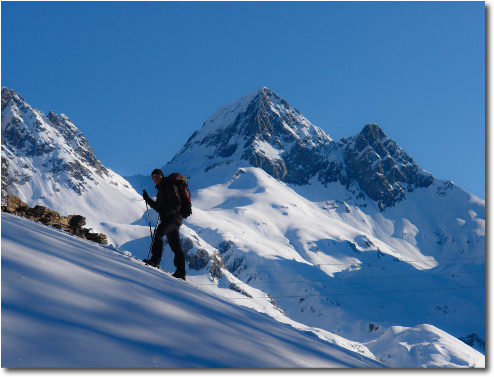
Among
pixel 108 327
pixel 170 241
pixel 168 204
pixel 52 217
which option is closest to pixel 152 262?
pixel 170 241

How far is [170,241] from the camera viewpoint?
9.15 meters

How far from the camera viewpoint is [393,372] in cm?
493

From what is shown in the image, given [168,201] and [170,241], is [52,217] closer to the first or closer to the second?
[170,241]

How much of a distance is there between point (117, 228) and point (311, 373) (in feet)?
651

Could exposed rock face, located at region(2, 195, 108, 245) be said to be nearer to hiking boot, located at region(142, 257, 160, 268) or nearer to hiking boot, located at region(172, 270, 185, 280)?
hiking boot, located at region(142, 257, 160, 268)

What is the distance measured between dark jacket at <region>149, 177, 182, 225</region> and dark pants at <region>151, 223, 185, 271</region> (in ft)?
0.52

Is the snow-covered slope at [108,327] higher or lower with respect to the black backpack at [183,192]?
lower

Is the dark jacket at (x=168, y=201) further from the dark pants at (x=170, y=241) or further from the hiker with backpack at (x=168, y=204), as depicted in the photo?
the dark pants at (x=170, y=241)

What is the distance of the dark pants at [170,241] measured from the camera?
8.91 m

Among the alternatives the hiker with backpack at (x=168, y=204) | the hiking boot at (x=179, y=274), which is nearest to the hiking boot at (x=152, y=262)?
the hiking boot at (x=179, y=274)

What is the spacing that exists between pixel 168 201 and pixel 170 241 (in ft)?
2.78

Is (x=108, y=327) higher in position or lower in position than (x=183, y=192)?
lower

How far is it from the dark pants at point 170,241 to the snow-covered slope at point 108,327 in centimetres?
394

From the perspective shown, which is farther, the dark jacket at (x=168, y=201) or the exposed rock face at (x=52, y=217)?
→ the exposed rock face at (x=52, y=217)
